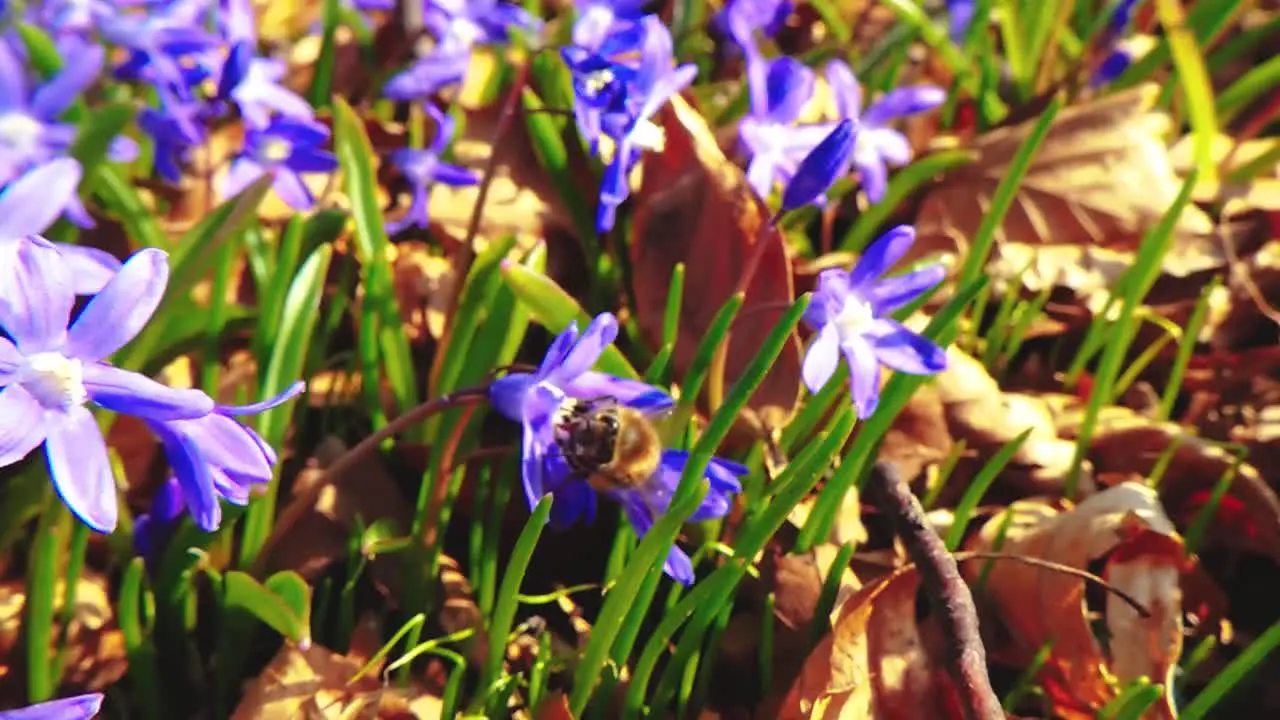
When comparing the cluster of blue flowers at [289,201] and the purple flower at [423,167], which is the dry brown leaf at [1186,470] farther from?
the purple flower at [423,167]

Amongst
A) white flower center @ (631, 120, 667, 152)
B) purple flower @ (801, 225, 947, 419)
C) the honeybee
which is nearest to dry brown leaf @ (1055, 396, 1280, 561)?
purple flower @ (801, 225, 947, 419)

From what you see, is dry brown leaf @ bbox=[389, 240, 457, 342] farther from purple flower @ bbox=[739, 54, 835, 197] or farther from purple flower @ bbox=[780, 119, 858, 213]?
purple flower @ bbox=[780, 119, 858, 213]

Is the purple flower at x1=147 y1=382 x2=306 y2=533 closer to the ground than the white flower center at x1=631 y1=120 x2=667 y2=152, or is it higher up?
closer to the ground

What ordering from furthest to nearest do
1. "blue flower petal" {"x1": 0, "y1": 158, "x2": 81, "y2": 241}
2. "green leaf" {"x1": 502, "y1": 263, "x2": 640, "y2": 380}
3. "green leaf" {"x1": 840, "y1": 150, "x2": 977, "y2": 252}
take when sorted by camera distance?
"green leaf" {"x1": 840, "y1": 150, "x2": 977, "y2": 252}
"green leaf" {"x1": 502, "y1": 263, "x2": 640, "y2": 380}
"blue flower petal" {"x1": 0, "y1": 158, "x2": 81, "y2": 241}

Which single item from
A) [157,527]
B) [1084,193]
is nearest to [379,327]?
[157,527]

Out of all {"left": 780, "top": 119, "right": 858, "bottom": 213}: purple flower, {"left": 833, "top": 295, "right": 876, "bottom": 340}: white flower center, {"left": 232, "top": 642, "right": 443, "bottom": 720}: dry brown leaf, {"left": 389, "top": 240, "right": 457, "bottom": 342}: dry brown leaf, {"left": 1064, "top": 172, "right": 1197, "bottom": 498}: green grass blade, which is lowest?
{"left": 232, "top": 642, "right": 443, "bottom": 720}: dry brown leaf

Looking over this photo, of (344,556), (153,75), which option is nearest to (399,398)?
(344,556)

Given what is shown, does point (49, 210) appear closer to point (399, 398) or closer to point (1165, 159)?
point (399, 398)

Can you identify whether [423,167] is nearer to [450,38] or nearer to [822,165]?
[450,38]

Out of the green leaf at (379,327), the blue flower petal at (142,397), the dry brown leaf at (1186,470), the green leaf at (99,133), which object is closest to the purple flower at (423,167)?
the green leaf at (379,327)
